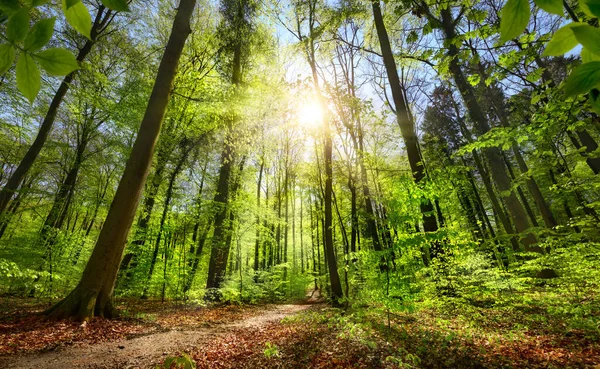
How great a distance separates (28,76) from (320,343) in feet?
17.9

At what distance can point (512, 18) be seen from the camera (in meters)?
0.58

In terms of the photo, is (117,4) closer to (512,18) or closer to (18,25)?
(18,25)

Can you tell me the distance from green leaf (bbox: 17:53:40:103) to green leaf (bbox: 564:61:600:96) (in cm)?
99

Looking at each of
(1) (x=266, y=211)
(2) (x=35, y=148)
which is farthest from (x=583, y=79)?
(1) (x=266, y=211)

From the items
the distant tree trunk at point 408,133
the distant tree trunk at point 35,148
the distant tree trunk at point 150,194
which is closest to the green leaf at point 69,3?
the distant tree trunk at point 408,133

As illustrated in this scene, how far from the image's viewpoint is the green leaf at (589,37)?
1.51 ft

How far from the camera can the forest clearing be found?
3.38 meters

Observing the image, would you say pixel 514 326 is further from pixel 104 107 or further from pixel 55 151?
pixel 55 151

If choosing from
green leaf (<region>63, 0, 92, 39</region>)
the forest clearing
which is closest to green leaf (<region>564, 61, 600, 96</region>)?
the forest clearing

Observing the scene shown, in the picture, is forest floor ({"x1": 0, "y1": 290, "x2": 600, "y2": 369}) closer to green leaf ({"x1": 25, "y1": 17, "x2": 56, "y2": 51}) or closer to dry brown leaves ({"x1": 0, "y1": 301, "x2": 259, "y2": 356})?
dry brown leaves ({"x1": 0, "y1": 301, "x2": 259, "y2": 356})

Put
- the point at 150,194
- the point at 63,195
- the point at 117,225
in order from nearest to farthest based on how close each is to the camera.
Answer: the point at 117,225, the point at 150,194, the point at 63,195

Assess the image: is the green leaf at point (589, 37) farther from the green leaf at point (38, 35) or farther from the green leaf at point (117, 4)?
the green leaf at point (38, 35)

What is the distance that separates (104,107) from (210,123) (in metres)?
4.16

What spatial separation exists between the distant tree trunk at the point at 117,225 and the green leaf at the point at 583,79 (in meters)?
6.42
